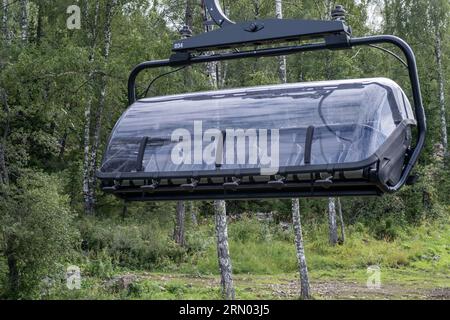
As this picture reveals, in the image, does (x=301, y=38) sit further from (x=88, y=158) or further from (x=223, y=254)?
(x=88, y=158)

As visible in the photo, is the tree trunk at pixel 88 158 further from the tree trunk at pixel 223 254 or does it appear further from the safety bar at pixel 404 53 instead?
the safety bar at pixel 404 53

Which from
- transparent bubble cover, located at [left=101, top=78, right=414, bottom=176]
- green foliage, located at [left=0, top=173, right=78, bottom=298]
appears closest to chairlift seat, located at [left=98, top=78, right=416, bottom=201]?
transparent bubble cover, located at [left=101, top=78, right=414, bottom=176]

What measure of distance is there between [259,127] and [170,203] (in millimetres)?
17090

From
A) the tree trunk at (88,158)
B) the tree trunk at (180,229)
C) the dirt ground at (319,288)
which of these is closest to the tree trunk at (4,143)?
the dirt ground at (319,288)

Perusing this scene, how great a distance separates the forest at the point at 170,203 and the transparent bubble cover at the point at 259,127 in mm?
7279

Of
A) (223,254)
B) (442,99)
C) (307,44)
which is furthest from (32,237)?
(442,99)

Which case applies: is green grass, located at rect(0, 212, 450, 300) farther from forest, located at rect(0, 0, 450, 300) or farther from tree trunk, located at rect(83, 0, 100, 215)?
tree trunk, located at rect(83, 0, 100, 215)

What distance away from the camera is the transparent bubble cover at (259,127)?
125 inches

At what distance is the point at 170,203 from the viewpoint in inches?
801

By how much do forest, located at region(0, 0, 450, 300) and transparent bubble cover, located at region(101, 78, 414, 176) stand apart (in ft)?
23.9

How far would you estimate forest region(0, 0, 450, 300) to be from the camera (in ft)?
40.0

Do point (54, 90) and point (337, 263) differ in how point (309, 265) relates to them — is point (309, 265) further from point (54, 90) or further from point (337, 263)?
point (54, 90)

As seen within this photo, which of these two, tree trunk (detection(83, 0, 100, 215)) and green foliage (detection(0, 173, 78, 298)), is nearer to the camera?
green foliage (detection(0, 173, 78, 298))
